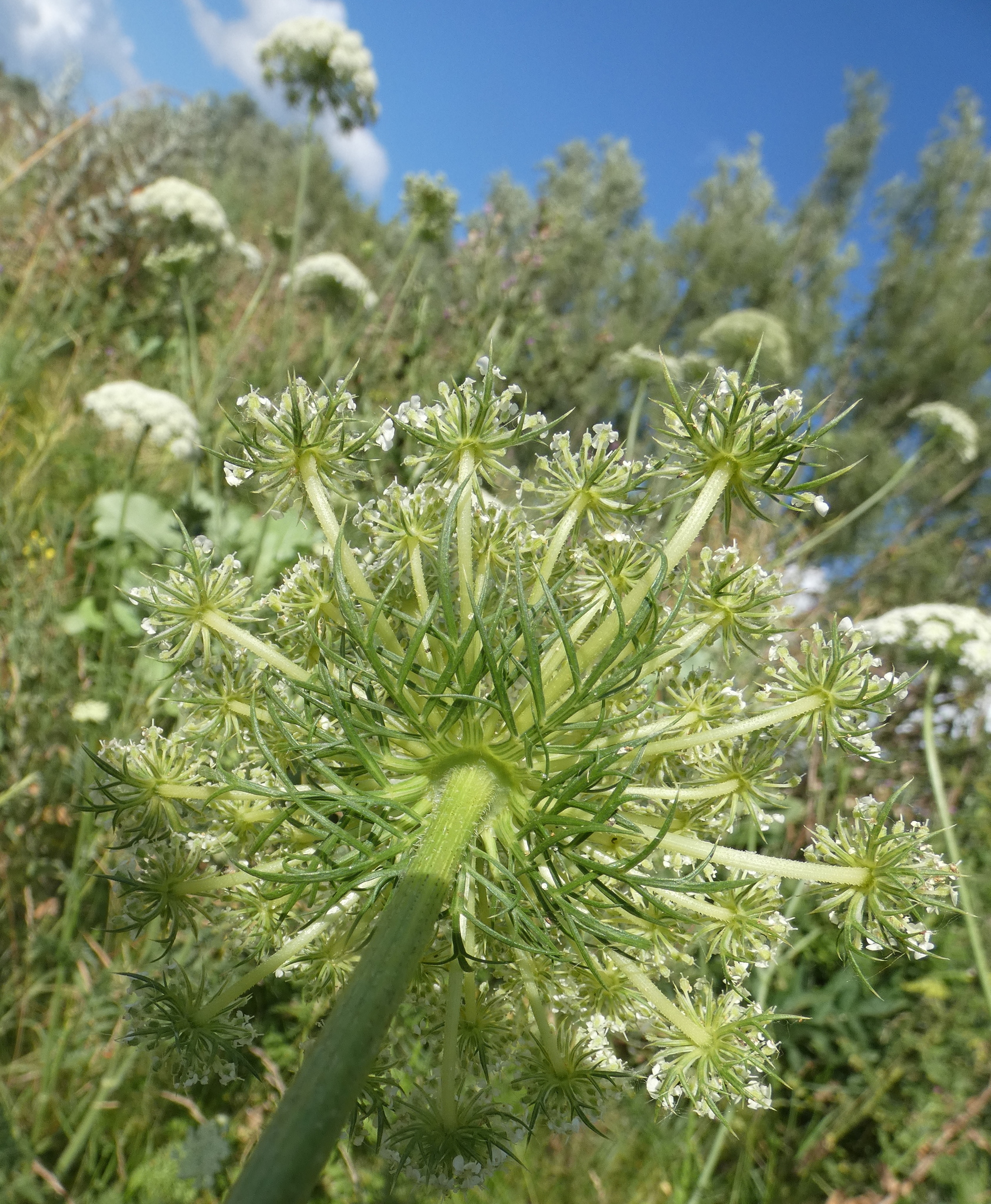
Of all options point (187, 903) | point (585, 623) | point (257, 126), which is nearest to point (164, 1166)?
point (187, 903)

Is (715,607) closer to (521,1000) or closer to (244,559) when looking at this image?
(521,1000)

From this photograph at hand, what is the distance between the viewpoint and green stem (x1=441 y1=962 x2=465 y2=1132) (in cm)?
134

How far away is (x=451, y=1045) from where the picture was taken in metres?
1.37

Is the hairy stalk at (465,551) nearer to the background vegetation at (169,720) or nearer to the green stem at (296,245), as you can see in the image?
the background vegetation at (169,720)

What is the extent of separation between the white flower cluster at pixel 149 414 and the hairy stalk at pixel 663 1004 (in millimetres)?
3796

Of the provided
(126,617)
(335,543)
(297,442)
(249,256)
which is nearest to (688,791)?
(335,543)

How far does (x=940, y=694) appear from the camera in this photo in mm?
5367

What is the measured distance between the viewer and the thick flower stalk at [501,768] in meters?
1.24

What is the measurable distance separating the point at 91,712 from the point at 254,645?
2366 millimetres

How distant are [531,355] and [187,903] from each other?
395 cm

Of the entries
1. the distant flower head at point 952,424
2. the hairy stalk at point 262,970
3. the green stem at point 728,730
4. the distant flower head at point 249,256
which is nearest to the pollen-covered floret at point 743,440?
the green stem at point 728,730

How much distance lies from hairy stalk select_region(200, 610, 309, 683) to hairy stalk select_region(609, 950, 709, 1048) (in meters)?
0.74

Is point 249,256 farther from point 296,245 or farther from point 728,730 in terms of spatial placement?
point 728,730

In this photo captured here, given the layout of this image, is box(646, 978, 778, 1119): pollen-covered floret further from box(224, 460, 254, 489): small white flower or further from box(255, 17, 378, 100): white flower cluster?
box(255, 17, 378, 100): white flower cluster
